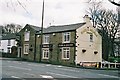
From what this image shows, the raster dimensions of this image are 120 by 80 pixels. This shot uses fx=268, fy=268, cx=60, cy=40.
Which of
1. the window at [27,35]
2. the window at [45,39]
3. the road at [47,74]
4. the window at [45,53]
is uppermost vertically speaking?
the window at [27,35]

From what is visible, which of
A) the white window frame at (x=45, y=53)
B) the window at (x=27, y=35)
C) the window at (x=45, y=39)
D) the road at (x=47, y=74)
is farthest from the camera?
the window at (x=27, y=35)

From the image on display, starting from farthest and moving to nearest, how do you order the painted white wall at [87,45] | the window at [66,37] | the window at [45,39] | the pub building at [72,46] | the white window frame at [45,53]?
1. the window at [45,39]
2. the white window frame at [45,53]
3. the window at [66,37]
4. the painted white wall at [87,45]
5. the pub building at [72,46]

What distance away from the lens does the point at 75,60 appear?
41.6 metres

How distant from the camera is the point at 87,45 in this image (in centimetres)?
4491

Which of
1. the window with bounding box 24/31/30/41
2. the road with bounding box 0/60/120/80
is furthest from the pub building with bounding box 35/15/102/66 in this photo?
the road with bounding box 0/60/120/80

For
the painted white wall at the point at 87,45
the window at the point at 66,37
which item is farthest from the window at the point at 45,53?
the painted white wall at the point at 87,45

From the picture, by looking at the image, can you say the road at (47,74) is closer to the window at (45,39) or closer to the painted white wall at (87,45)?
the painted white wall at (87,45)

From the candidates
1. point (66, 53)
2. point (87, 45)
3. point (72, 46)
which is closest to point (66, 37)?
point (72, 46)

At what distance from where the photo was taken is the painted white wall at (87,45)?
42656mm

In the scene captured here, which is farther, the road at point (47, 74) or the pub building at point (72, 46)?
the pub building at point (72, 46)

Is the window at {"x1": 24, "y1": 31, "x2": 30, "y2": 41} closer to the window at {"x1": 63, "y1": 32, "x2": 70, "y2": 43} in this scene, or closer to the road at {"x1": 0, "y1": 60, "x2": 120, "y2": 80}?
the window at {"x1": 63, "y1": 32, "x2": 70, "y2": 43}

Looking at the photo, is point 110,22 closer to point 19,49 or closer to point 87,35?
point 87,35

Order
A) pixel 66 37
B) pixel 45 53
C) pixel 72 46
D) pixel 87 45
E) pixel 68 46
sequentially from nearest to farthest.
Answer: pixel 72 46, pixel 68 46, pixel 66 37, pixel 87 45, pixel 45 53

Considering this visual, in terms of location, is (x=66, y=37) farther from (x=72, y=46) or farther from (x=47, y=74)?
(x=47, y=74)
